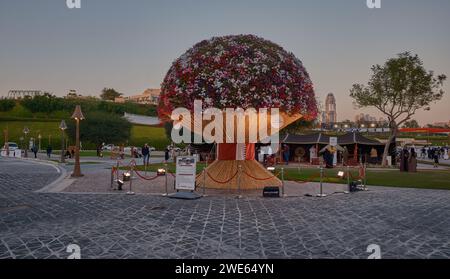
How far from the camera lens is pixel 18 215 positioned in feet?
31.2

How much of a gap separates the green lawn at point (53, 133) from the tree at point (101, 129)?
11.6m

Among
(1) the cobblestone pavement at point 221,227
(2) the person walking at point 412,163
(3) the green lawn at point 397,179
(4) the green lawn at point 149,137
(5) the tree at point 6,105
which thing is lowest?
(3) the green lawn at point 397,179

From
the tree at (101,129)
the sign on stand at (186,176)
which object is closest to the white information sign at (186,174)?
the sign on stand at (186,176)

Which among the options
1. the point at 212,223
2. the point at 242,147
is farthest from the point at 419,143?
the point at 212,223

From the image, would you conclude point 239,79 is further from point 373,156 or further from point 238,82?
point 373,156

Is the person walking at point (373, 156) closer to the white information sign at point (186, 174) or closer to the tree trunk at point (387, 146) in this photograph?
the tree trunk at point (387, 146)

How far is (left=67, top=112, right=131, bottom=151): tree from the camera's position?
61781 mm

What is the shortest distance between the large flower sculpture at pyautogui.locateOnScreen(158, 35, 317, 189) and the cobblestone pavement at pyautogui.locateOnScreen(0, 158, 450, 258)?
345cm

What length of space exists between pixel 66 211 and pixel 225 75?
22.9 ft

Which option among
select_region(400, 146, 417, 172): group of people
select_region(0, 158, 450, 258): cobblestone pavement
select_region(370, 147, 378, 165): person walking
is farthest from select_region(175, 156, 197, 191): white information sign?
select_region(370, 147, 378, 165): person walking

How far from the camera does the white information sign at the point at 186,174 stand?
43.2 ft

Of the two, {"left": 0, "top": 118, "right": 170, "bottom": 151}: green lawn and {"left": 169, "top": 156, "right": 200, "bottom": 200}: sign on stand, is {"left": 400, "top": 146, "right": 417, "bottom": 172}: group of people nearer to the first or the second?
{"left": 169, "top": 156, "right": 200, "bottom": 200}: sign on stand

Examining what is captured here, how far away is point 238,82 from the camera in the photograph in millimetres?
12789

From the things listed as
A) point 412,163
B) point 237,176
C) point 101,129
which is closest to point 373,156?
Result: point 412,163
